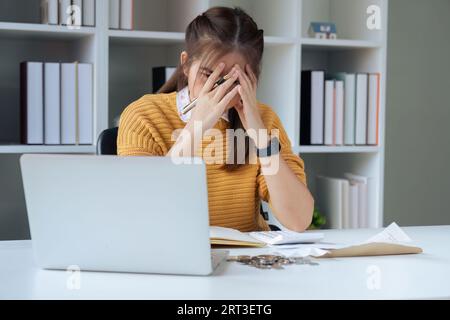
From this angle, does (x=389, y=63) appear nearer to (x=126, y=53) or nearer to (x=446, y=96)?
(x=446, y=96)

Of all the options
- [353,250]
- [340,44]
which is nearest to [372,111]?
[340,44]

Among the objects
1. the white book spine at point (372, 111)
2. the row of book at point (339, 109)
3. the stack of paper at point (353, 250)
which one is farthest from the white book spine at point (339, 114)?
the stack of paper at point (353, 250)

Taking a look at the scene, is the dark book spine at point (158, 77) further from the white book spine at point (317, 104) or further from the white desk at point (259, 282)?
the white desk at point (259, 282)

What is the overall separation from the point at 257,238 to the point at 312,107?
1172mm

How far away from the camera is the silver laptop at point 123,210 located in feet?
4.14

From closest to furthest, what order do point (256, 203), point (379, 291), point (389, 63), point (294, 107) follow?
point (379, 291), point (256, 203), point (294, 107), point (389, 63)

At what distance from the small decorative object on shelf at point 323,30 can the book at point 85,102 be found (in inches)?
35.3

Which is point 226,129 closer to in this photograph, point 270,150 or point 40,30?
point 270,150

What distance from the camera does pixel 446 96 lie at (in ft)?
11.1

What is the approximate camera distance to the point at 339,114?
280 cm

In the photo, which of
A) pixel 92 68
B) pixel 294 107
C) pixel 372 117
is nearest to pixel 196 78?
pixel 92 68

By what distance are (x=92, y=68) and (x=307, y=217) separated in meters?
0.98

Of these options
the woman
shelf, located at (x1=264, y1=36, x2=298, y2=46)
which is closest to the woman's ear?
the woman

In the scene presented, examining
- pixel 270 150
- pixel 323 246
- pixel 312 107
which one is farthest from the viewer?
pixel 312 107
